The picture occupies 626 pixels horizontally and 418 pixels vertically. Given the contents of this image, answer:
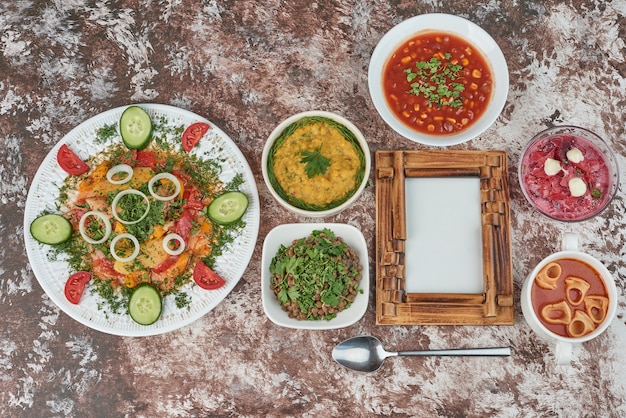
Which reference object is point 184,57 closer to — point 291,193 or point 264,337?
point 291,193

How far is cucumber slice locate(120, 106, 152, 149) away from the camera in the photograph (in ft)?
9.98

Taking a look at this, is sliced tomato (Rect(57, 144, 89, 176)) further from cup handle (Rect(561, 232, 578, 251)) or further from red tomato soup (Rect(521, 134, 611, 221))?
cup handle (Rect(561, 232, 578, 251))

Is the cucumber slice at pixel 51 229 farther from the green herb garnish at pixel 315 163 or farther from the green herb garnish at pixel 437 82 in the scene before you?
the green herb garnish at pixel 437 82

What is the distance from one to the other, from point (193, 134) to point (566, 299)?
216 centimetres

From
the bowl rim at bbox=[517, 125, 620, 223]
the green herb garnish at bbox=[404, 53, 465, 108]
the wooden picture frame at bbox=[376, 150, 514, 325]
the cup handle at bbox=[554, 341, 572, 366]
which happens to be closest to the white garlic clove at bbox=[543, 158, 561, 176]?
the bowl rim at bbox=[517, 125, 620, 223]

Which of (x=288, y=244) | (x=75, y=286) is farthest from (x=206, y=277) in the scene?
(x=75, y=286)

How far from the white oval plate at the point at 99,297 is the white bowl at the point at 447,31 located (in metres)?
0.83

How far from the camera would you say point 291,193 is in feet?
9.68

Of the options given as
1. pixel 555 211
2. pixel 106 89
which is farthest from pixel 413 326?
pixel 106 89

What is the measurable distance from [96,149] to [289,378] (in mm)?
1657

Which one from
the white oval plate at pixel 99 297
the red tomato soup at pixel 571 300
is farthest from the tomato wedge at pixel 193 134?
the red tomato soup at pixel 571 300

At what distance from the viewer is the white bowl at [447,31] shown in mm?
2994

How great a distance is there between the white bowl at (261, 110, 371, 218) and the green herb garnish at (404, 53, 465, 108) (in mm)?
416

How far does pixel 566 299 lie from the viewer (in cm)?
290
